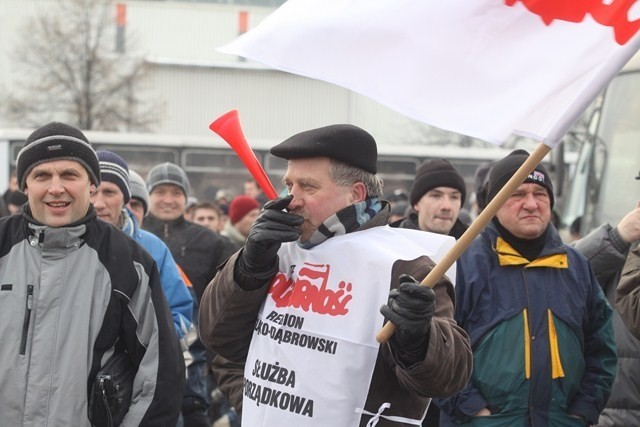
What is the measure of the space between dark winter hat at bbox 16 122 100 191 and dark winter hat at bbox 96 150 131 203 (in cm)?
117

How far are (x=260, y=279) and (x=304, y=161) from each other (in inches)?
16.0

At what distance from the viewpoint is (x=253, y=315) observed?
3822 millimetres

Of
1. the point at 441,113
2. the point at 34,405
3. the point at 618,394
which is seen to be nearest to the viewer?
the point at 441,113

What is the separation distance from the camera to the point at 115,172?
5930 millimetres

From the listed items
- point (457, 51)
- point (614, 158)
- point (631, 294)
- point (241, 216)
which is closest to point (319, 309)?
point (457, 51)

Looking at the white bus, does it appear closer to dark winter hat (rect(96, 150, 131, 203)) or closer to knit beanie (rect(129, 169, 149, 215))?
knit beanie (rect(129, 169, 149, 215))

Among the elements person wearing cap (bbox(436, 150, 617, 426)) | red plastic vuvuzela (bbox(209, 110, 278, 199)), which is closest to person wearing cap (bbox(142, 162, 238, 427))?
person wearing cap (bbox(436, 150, 617, 426))

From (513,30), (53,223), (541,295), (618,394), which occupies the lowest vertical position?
(618,394)

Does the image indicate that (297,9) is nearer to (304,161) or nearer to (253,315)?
(304,161)

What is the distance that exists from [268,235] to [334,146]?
16.0 inches

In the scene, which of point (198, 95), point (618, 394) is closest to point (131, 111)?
point (198, 95)

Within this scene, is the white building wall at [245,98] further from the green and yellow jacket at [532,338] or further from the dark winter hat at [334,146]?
the dark winter hat at [334,146]

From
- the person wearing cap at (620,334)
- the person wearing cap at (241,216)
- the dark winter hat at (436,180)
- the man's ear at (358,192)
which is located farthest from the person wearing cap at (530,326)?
the person wearing cap at (241,216)

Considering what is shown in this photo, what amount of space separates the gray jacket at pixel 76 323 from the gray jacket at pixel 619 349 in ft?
7.84
